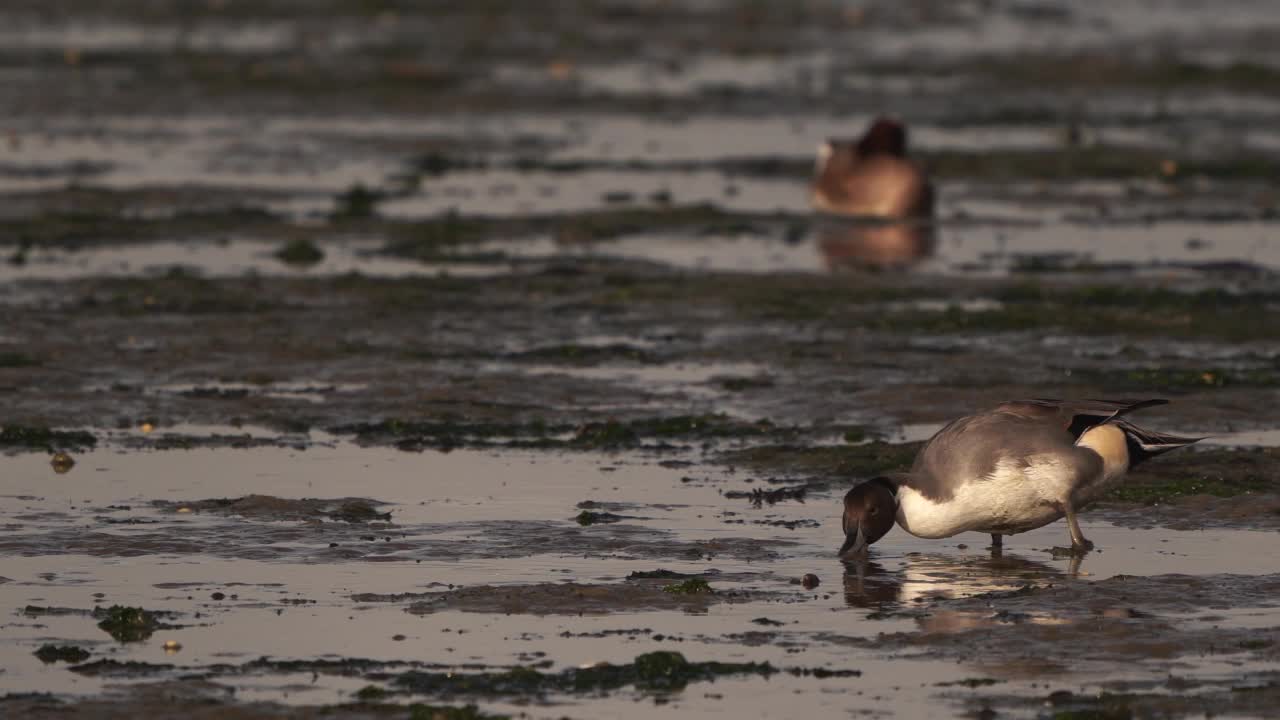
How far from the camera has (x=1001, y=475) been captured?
39.0 ft

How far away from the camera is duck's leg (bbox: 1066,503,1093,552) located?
12.1 meters

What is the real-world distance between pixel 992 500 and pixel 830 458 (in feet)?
8.22

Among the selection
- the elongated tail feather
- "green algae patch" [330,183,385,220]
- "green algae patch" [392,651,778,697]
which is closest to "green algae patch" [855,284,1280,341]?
"green algae patch" [330,183,385,220]

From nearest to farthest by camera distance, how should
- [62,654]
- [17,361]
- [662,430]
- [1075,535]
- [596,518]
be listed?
1. [62,654]
2. [1075,535]
3. [596,518]
4. [662,430]
5. [17,361]

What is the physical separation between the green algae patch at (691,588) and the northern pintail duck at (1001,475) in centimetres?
101

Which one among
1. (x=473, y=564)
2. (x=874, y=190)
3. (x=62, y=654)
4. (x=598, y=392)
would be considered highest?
(x=874, y=190)

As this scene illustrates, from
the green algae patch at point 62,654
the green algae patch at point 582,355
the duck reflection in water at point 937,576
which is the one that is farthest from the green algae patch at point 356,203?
the green algae patch at point 62,654

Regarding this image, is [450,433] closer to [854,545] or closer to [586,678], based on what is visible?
[854,545]

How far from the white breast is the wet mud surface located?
0.27 meters

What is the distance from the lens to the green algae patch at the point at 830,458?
46.2 ft

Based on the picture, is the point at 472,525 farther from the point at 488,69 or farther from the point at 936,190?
the point at 488,69

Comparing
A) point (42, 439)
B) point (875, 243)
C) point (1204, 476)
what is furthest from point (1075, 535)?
point (875, 243)

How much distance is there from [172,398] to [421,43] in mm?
29039

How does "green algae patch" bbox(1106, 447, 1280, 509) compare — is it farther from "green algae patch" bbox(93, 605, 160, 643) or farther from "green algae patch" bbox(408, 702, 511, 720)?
"green algae patch" bbox(93, 605, 160, 643)
